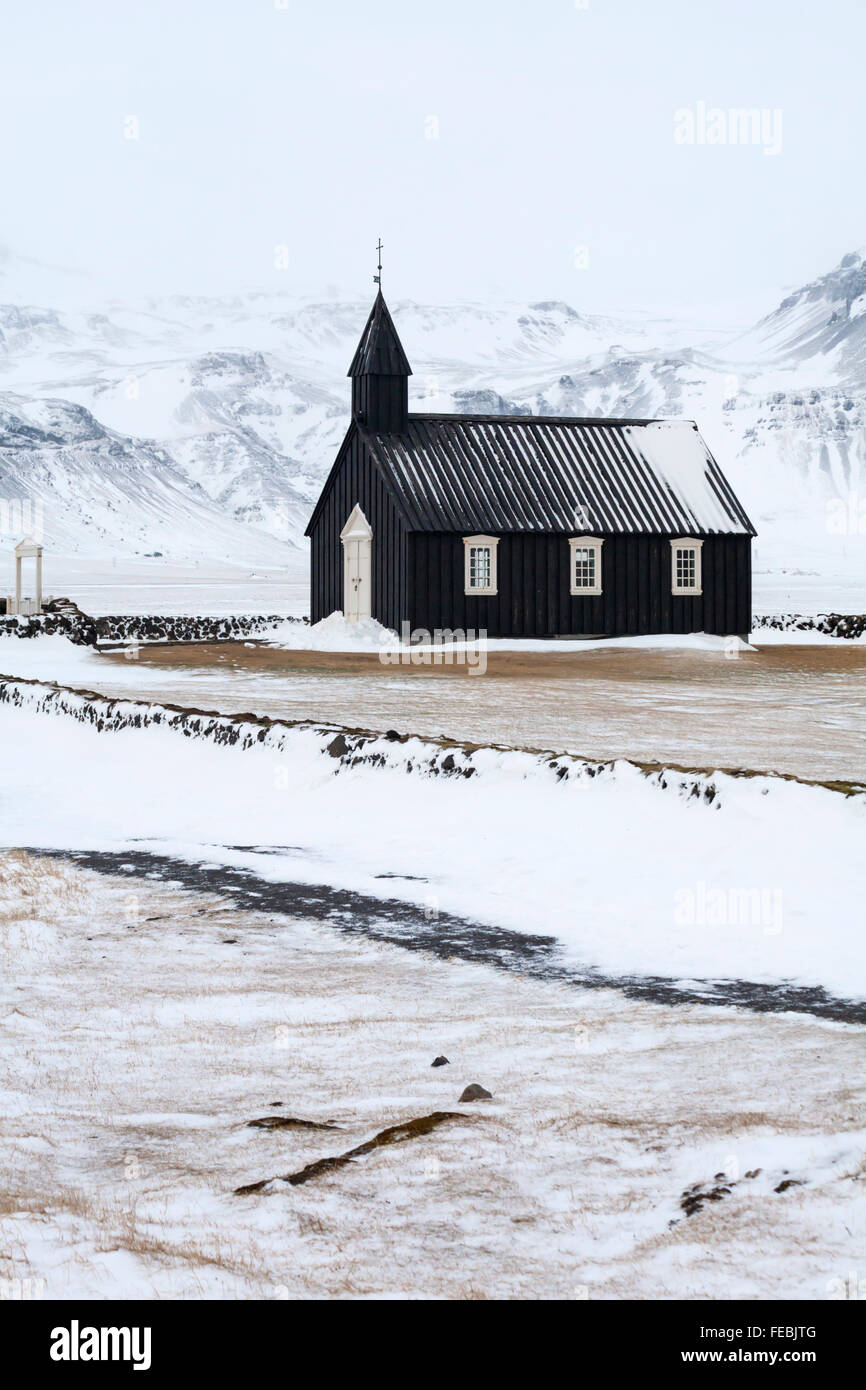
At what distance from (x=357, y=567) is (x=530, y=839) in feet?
102

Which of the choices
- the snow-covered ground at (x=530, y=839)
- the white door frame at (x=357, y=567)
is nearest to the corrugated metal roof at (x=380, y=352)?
the white door frame at (x=357, y=567)

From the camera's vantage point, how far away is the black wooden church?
3966 cm

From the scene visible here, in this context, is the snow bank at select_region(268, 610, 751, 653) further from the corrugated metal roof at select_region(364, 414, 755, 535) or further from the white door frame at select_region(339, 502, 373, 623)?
the corrugated metal roof at select_region(364, 414, 755, 535)

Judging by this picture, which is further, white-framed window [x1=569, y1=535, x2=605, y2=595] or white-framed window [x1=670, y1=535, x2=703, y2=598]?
white-framed window [x1=670, y1=535, x2=703, y2=598]

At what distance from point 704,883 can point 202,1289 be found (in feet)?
20.3

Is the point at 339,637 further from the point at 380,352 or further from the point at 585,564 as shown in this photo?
the point at 380,352

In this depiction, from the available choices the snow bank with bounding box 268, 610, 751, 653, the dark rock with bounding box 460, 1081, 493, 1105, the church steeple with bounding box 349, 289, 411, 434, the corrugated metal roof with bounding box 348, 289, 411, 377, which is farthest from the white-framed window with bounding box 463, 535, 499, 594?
the dark rock with bounding box 460, 1081, 493, 1105

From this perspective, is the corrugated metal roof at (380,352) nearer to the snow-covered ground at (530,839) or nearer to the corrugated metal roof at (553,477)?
the corrugated metal roof at (553,477)

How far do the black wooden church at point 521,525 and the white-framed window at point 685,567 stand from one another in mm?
39

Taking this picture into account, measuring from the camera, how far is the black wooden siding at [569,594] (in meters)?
39.4

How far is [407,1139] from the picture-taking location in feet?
18.3

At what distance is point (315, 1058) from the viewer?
269 inches

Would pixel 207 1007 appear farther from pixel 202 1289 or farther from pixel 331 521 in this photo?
pixel 331 521

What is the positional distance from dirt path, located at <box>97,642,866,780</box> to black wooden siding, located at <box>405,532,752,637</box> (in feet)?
10.9
